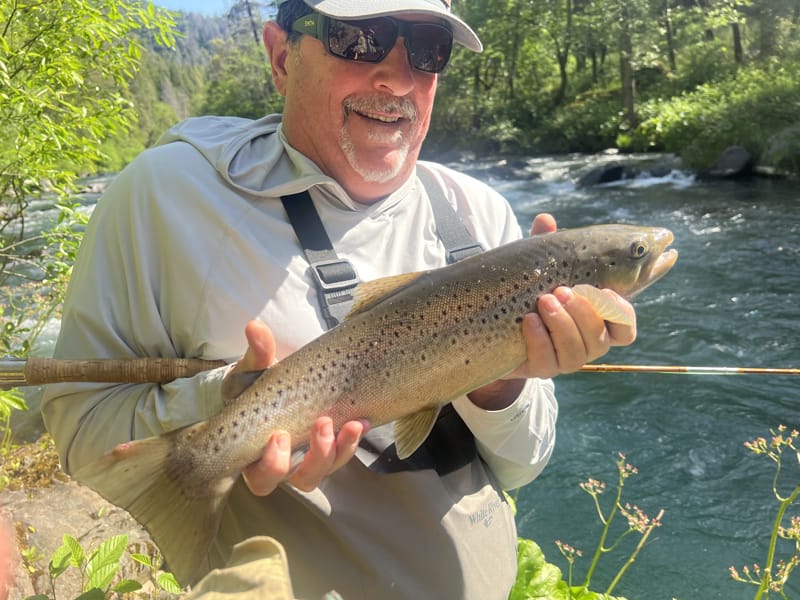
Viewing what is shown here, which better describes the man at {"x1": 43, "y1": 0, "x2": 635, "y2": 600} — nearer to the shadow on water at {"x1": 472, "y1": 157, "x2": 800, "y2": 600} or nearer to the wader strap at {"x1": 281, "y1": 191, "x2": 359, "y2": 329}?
the wader strap at {"x1": 281, "y1": 191, "x2": 359, "y2": 329}

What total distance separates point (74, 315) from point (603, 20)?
107 ft

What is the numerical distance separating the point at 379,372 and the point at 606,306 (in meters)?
0.68

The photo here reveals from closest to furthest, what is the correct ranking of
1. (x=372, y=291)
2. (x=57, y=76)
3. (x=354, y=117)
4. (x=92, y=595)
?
(x=92, y=595)
(x=372, y=291)
(x=354, y=117)
(x=57, y=76)

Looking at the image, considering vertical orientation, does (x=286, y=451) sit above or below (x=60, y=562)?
above

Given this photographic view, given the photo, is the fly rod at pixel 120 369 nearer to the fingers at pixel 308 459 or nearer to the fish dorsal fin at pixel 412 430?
the fingers at pixel 308 459

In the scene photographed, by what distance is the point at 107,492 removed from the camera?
161 centimetres

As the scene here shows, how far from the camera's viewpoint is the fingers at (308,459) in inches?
65.2

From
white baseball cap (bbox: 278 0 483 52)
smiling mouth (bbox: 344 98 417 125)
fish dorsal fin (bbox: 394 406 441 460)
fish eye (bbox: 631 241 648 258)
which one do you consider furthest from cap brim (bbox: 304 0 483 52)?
fish dorsal fin (bbox: 394 406 441 460)

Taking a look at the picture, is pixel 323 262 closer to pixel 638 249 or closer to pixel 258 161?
pixel 258 161

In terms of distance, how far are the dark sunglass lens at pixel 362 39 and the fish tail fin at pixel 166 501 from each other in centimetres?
132

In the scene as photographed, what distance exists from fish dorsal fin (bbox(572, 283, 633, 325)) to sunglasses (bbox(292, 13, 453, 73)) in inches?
39.0

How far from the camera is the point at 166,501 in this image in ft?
5.48

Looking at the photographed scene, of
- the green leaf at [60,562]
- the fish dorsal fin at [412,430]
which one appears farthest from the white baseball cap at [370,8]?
the green leaf at [60,562]

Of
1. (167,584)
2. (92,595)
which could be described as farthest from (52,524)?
(92,595)
